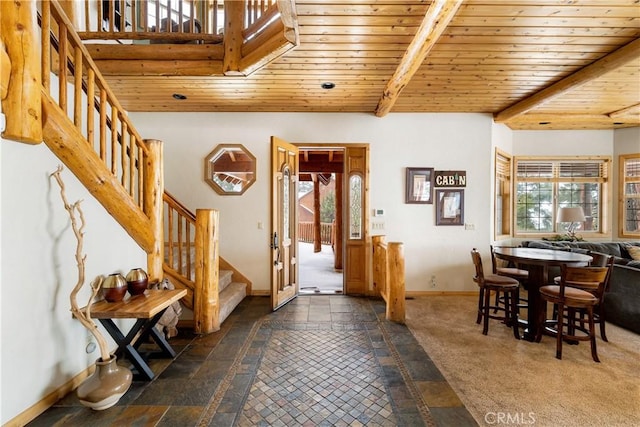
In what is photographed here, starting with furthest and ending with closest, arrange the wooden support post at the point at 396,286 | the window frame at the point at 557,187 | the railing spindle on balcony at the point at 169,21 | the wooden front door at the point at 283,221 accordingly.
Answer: the window frame at the point at 557,187 → the wooden front door at the point at 283,221 → the wooden support post at the point at 396,286 → the railing spindle on balcony at the point at 169,21

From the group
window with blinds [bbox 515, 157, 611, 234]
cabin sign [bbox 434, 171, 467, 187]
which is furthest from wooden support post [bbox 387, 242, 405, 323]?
window with blinds [bbox 515, 157, 611, 234]

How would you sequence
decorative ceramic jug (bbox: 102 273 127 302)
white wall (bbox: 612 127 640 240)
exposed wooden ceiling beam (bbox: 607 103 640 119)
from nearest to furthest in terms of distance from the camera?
decorative ceramic jug (bbox: 102 273 127 302)
exposed wooden ceiling beam (bbox: 607 103 640 119)
white wall (bbox: 612 127 640 240)

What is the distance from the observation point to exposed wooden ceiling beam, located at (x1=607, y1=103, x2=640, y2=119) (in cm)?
449

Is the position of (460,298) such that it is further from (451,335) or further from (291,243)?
(291,243)

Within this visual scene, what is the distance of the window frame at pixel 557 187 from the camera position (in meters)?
5.50

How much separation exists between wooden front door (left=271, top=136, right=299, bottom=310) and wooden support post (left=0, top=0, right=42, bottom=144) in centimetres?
233

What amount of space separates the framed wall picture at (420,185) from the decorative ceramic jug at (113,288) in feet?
13.0

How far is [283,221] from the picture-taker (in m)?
4.26

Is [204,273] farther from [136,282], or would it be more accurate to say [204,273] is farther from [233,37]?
[233,37]

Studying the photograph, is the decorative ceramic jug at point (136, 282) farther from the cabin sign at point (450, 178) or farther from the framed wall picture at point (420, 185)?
the cabin sign at point (450, 178)

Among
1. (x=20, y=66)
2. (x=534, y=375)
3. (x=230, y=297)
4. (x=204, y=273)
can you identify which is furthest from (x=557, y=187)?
(x=20, y=66)

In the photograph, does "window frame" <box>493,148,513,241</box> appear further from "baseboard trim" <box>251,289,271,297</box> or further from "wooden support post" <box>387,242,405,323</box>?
"baseboard trim" <box>251,289,271,297</box>

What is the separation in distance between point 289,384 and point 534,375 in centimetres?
205

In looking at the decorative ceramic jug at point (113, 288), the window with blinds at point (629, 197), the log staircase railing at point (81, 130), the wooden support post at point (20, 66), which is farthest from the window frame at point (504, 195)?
the wooden support post at point (20, 66)
